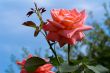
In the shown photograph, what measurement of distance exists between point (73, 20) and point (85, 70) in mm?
221

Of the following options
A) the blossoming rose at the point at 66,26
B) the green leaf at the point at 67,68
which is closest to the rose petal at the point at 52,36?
the blossoming rose at the point at 66,26

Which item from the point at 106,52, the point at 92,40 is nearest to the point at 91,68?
the point at 106,52

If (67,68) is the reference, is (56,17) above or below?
above

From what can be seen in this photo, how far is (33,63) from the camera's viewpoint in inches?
75.4

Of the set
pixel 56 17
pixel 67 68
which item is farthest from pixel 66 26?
pixel 67 68

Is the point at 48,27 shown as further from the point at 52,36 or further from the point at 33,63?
the point at 33,63

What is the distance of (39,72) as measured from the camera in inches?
77.2

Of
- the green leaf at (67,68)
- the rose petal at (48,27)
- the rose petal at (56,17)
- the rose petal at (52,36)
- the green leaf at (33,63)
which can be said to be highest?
the rose petal at (56,17)

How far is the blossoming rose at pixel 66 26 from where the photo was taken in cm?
185

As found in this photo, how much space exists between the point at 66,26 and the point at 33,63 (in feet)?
0.66

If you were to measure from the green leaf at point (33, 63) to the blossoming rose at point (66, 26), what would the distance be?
0.44 ft

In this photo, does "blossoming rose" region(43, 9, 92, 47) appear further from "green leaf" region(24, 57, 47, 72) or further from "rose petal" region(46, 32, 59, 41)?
"green leaf" region(24, 57, 47, 72)

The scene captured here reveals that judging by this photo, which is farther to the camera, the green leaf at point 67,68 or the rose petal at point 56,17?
the rose petal at point 56,17

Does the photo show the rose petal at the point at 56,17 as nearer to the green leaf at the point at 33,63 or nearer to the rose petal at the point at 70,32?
the rose petal at the point at 70,32
